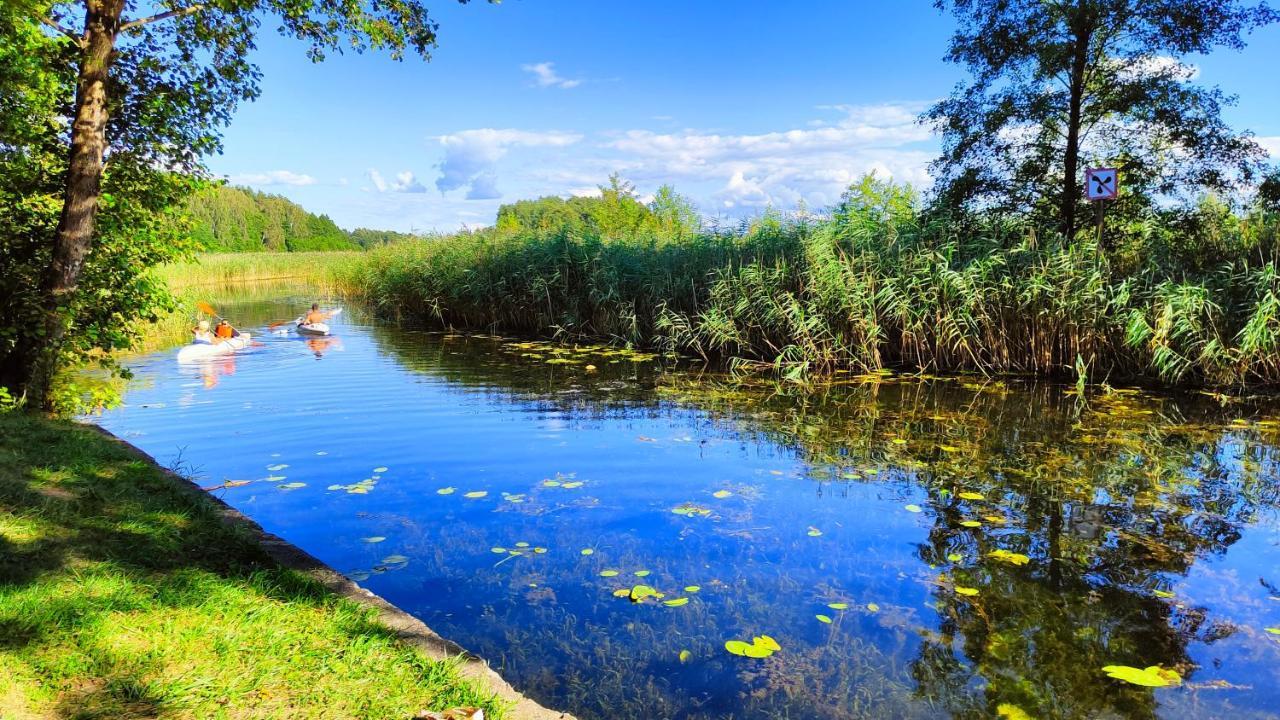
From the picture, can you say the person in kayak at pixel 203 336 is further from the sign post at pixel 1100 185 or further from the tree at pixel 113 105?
the sign post at pixel 1100 185

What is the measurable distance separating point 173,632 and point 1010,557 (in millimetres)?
4696

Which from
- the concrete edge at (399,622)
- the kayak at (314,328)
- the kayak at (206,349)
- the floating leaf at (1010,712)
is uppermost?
the kayak at (314,328)

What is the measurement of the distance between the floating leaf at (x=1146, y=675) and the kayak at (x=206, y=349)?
14.7 m

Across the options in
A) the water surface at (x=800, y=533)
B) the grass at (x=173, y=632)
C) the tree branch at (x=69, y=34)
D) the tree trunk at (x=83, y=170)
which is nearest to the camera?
the grass at (x=173, y=632)

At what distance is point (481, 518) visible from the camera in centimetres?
579

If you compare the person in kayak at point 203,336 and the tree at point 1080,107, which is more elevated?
the tree at point 1080,107

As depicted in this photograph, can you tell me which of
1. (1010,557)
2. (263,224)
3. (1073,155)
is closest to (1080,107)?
(1073,155)

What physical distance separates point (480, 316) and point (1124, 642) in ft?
58.9

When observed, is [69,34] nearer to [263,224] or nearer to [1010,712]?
[1010,712]

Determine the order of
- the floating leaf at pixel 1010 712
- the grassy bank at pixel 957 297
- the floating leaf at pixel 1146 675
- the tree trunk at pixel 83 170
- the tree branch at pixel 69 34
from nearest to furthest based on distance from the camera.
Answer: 1. the floating leaf at pixel 1010 712
2. the floating leaf at pixel 1146 675
3. the tree branch at pixel 69 34
4. the tree trunk at pixel 83 170
5. the grassy bank at pixel 957 297

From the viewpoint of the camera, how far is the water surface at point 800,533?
364cm

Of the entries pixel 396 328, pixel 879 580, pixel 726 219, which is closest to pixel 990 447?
pixel 879 580

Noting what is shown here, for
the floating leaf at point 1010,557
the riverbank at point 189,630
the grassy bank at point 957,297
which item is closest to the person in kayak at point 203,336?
the grassy bank at point 957,297

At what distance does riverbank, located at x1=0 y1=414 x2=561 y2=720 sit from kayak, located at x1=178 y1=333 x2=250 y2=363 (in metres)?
10.5
